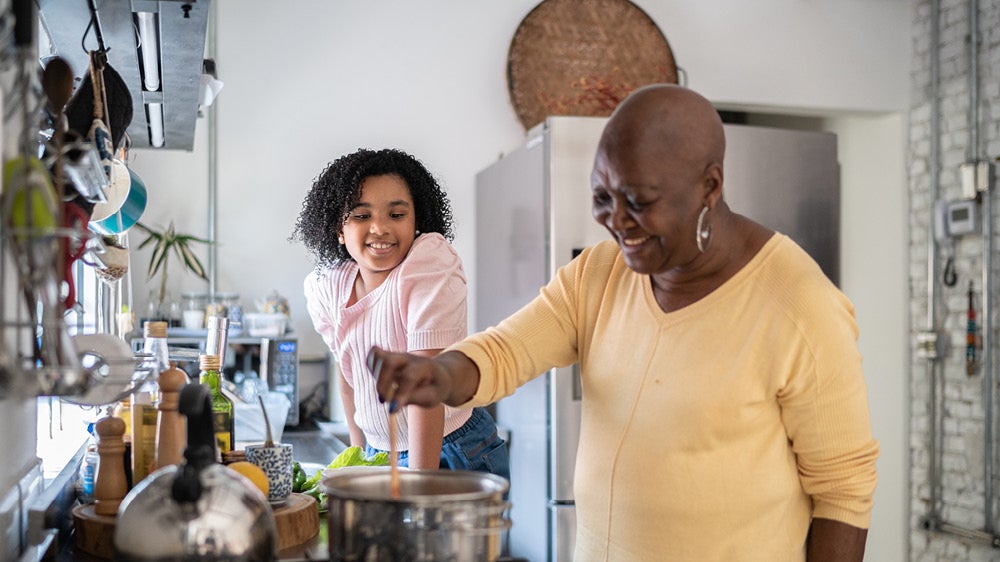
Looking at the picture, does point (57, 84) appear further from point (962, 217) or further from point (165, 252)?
point (962, 217)

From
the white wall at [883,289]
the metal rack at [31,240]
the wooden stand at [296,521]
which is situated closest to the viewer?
the metal rack at [31,240]

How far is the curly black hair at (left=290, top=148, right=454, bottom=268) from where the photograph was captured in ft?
7.68

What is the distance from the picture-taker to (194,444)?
1.01 m

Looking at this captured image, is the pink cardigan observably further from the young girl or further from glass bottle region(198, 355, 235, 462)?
glass bottle region(198, 355, 235, 462)

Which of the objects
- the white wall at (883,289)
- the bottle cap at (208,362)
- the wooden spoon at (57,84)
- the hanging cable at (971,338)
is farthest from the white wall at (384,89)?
the wooden spoon at (57,84)

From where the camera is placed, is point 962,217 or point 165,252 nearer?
point 165,252

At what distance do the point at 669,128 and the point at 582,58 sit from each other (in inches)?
106

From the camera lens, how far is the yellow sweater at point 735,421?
1452 millimetres

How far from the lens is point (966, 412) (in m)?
3.86

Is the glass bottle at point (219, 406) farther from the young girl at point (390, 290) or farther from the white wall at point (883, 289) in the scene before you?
the white wall at point (883, 289)

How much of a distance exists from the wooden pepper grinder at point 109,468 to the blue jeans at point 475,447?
824mm

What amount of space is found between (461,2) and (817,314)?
285 cm

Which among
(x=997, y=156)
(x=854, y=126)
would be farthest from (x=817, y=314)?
(x=854, y=126)

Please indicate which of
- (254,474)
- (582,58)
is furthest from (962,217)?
(254,474)
